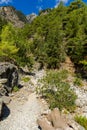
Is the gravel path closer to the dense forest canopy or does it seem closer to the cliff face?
the dense forest canopy

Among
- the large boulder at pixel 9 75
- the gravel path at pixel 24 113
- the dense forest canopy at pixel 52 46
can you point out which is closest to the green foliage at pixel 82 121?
the gravel path at pixel 24 113

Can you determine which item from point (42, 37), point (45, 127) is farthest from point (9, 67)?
point (42, 37)

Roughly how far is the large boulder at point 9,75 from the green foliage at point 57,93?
3307 mm

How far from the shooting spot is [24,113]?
27.7 meters

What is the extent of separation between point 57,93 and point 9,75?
634cm

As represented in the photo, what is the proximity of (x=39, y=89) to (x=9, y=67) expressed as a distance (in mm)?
4421

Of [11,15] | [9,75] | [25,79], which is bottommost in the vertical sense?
[25,79]

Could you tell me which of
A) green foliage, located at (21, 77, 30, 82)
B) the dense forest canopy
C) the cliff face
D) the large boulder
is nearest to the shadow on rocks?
the large boulder

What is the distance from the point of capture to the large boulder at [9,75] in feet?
106

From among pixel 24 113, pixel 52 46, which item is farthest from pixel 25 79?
pixel 24 113

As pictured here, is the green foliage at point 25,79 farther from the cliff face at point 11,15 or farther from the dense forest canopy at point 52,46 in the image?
the cliff face at point 11,15

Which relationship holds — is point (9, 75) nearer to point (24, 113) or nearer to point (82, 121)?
point (24, 113)

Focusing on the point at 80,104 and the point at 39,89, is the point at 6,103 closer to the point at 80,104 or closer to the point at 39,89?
the point at 39,89

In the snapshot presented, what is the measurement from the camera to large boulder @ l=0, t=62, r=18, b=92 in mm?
32344
